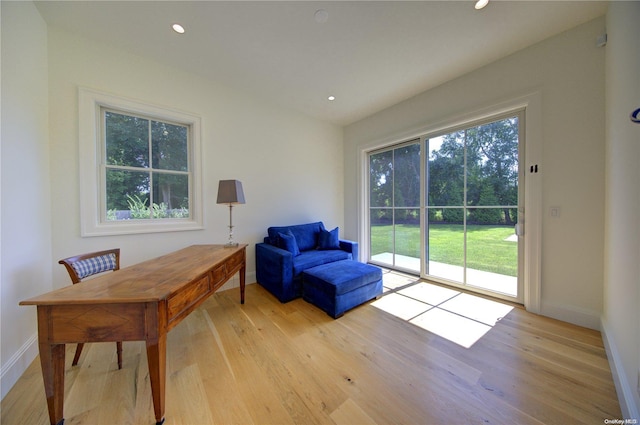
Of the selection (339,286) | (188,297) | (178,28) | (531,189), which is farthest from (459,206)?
(178,28)

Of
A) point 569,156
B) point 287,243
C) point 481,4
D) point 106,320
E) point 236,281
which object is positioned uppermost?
point 481,4

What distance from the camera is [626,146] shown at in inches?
50.6

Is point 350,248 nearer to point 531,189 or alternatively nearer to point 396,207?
point 396,207

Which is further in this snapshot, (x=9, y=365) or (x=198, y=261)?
(x=198, y=261)

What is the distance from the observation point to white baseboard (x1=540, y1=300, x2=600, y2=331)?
1857mm

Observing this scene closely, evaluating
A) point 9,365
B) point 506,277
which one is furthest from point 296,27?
point 506,277

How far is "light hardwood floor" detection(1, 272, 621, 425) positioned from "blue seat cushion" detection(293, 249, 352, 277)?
0.70m

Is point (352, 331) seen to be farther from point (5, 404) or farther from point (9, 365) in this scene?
point (9, 365)

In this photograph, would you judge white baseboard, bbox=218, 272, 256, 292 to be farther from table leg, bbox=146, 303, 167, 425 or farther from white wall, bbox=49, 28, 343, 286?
table leg, bbox=146, 303, 167, 425

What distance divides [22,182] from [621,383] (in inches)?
162

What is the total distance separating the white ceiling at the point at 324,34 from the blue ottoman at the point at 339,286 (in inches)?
93.1

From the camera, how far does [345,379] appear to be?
4.53 feet

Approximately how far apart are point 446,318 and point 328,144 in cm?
326

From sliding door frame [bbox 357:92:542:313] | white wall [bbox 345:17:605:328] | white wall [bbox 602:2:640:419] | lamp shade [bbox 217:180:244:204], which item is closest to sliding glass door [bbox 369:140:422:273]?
sliding door frame [bbox 357:92:542:313]
